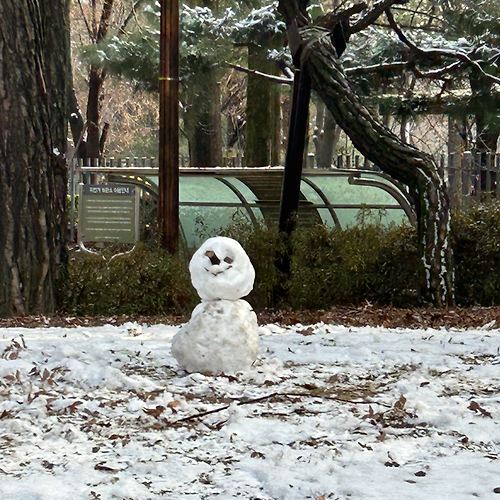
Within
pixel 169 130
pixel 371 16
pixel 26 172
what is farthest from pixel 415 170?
pixel 26 172

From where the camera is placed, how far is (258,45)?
1260 centimetres

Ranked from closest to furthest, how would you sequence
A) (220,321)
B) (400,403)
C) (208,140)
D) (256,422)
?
(256,422) → (400,403) → (220,321) → (208,140)

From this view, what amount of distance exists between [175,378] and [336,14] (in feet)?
19.3

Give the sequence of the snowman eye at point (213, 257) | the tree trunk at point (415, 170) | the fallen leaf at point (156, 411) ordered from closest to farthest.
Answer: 1. the fallen leaf at point (156, 411)
2. the snowman eye at point (213, 257)
3. the tree trunk at point (415, 170)

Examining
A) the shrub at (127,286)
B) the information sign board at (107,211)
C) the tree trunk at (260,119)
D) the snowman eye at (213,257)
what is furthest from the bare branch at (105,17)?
the snowman eye at (213,257)

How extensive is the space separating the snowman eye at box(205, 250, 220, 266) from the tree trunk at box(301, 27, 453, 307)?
3660 millimetres

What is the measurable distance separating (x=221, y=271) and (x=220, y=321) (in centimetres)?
28

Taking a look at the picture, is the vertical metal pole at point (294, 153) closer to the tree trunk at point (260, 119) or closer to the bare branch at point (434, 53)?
the bare branch at point (434, 53)

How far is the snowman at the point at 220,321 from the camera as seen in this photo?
14.6ft

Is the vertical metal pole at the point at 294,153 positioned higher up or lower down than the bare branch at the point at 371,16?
lower down

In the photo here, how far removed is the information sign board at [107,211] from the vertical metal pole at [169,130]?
2.18ft

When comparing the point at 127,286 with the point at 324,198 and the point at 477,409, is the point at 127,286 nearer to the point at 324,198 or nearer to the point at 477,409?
the point at 477,409

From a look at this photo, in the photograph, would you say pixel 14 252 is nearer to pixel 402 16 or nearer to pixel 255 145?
pixel 255 145

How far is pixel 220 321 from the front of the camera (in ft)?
14.6
